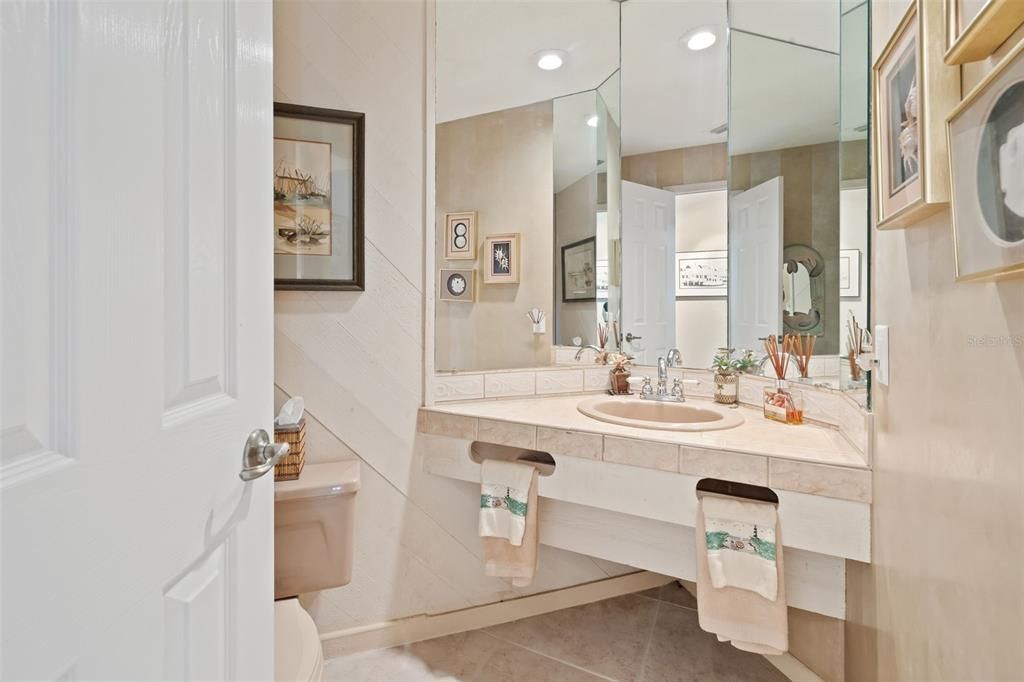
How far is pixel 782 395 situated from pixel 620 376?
2.12 ft

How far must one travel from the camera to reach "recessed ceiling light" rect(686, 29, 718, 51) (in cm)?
193

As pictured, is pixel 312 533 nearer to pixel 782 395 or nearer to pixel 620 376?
pixel 620 376

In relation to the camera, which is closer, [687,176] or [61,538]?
[61,538]

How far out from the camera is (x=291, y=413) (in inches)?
60.9

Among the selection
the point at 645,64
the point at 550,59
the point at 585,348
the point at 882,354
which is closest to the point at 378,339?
the point at 585,348

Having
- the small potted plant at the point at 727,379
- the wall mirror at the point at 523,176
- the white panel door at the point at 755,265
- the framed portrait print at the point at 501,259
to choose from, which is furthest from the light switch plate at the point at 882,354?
the framed portrait print at the point at 501,259

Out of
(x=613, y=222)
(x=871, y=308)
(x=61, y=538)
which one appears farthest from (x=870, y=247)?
(x=61, y=538)

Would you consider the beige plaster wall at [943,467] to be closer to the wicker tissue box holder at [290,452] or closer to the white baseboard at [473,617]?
the white baseboard at [473,617]

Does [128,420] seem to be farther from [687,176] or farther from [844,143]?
[687,176]

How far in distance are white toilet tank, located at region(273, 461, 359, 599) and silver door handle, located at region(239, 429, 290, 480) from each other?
779 mm

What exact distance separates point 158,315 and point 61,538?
239mm

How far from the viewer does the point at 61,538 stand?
1.34 ft

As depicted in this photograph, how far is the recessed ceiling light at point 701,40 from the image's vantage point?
6.34ft

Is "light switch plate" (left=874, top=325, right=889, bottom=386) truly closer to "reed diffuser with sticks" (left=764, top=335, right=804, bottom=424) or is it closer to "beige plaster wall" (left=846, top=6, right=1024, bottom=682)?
"beige plaster wall" (left=846, top=6, right=1024, bottom=682)
